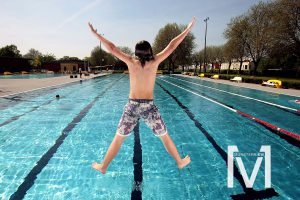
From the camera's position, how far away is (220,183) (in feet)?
13.1

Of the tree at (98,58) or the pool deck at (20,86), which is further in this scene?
the tree at (98,58)

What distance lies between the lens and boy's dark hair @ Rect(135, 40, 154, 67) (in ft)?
9.20

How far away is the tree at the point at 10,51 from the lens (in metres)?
70.9

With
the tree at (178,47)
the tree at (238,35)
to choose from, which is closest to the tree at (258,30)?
the tree at (238,35)

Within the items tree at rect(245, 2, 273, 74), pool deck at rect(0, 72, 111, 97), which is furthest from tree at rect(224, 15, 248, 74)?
pool deck at rect(0, 72, 111, 97)

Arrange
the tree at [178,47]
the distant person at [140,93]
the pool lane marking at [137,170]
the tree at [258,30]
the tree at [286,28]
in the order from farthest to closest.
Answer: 1. the tree at [178,47]
2. the tree at [258,30]
3. the tree at [286,28]
4. the pool lane marking at [137,170]
5. the distant person at [140,93]

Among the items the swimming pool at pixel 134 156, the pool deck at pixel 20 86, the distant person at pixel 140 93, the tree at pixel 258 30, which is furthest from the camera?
the tree at pixel 258 30

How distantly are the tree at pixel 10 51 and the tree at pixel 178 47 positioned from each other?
46.1 meters

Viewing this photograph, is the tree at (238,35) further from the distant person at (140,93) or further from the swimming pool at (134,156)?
the distant person at (140,93)

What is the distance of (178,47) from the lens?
59.9 meters

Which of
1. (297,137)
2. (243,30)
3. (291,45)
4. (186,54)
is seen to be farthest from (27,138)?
(186,54)

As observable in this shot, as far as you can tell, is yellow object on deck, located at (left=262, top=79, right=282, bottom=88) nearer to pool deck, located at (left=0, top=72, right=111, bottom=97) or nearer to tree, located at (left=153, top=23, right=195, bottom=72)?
pool deck, located at (left=0, top=72, right=111, bottom=97)

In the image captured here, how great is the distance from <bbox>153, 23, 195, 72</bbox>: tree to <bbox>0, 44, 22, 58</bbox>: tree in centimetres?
4614

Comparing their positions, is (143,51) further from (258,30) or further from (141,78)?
(258,30)
